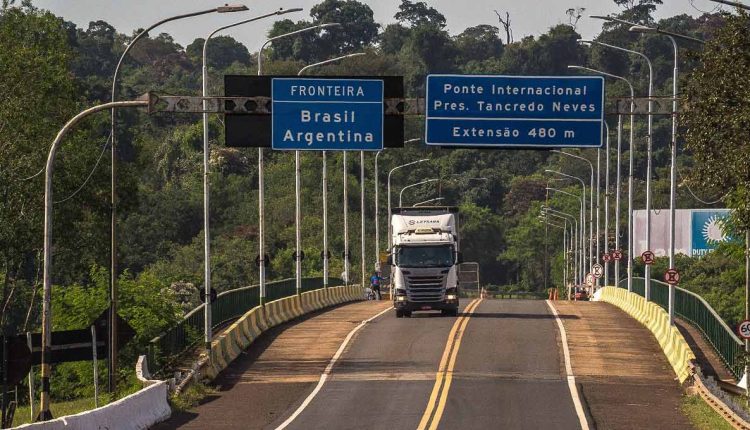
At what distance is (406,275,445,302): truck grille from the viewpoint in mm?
57312

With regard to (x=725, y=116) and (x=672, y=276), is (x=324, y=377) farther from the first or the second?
(x=725, y=116)

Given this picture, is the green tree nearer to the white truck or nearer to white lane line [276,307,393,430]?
white lane line [276,307,393,430]

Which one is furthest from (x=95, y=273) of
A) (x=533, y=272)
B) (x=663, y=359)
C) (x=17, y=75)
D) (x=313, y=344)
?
(x=533, y=272)

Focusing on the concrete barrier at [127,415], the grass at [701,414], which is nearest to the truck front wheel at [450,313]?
the grass at [701,414]

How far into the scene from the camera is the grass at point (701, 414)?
1252 inches

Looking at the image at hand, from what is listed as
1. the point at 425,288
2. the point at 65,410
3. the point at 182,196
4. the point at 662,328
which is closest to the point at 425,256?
the point at 425,288

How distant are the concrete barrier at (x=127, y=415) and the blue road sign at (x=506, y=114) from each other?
30.0ft

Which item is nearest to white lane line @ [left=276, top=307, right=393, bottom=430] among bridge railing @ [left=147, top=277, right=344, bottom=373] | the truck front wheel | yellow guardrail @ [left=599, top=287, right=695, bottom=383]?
the truck front wheel

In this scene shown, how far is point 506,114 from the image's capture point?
37.6m

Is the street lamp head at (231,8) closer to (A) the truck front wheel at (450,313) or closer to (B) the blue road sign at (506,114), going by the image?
(B) the blue road sign at (506,114)

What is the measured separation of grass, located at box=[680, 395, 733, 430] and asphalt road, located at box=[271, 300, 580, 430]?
2.55 m

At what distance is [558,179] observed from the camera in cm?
17838

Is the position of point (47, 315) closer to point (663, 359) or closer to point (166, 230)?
point (663, 359)

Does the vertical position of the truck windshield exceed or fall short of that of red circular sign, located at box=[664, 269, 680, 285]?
it exceeds it
